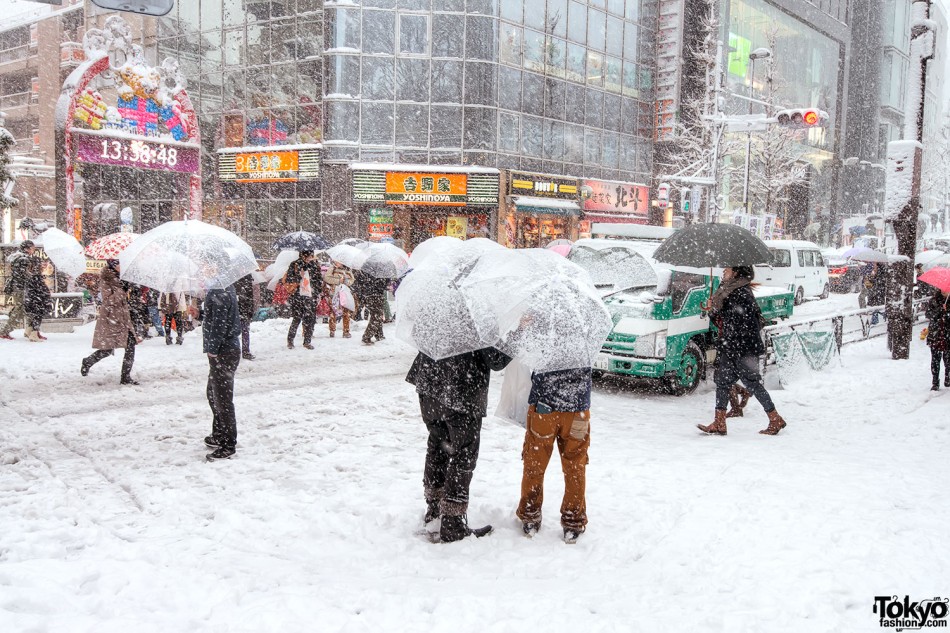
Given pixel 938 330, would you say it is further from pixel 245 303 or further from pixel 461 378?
pixel 245 303

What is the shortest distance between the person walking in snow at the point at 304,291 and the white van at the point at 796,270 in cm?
1495

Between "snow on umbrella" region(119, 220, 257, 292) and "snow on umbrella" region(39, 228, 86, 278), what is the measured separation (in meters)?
6.29

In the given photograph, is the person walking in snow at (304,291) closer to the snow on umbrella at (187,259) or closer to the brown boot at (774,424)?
the snow on umbrella at (187,259)

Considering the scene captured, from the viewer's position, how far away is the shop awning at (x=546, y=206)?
96.9 ft

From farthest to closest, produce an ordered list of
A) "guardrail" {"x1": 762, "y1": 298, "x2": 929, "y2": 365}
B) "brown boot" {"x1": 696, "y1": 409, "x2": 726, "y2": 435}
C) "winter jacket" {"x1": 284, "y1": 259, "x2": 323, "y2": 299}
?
"winter jacket" {"x1": 284, "y1": 259, "x2": 323, "y2": 299} < "guardrail" {"x1": 762, "y1": 298, "x2": 929, "y2": 365} < "brown boot" {"x1": 696, "y1": 409, "x2": 726, "y2": 435}

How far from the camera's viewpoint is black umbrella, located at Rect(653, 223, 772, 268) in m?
7.84

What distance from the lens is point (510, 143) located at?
97.9 feet

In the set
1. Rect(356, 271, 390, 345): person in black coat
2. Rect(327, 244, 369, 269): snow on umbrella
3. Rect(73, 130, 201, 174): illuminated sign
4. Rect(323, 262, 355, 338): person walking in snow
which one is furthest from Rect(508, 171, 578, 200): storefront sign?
Rect(356, 271, 390, 345): person in black coat

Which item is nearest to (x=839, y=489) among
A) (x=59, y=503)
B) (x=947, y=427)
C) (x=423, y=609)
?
(x=947, y=427)

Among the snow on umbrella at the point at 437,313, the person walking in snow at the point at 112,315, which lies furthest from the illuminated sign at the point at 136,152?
the snow on umbrella at the point at 437,313

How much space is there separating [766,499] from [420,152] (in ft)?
82.2

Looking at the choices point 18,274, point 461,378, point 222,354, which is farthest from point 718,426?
point 18,274

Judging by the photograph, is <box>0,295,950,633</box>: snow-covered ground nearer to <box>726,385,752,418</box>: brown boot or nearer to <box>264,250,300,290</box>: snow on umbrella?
<box>726,385,752,418</box>: brown boot

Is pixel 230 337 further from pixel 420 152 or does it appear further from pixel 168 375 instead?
pixel 420 152
